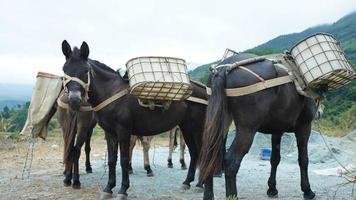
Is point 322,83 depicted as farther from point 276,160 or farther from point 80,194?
point 80,194

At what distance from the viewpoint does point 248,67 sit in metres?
5.39

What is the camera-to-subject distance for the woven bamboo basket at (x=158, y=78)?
601 centimetres

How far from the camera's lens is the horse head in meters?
5.90

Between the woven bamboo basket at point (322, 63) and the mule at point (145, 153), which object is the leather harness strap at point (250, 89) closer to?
the woven bamboo basket at point (322, 63)

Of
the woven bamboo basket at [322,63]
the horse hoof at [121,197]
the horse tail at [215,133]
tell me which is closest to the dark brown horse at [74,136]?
the horse hoof at [121,197]

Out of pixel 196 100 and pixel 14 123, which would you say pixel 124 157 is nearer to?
pixel 196 100

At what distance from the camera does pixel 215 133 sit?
198 inches

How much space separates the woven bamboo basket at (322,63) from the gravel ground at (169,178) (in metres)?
1.36

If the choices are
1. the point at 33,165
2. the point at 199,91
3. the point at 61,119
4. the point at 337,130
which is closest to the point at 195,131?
the point at 199,91

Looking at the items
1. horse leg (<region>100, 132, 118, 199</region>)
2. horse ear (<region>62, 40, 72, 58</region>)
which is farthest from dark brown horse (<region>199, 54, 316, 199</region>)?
horse ear (<region>62, 40, 72, 58</region>)

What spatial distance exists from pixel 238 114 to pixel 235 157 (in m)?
0.50

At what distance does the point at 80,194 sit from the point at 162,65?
2531 millimetres

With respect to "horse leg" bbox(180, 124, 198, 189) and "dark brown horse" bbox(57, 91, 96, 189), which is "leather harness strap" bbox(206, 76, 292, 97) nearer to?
"horse leg" bbox(180, 124, 198, 189)

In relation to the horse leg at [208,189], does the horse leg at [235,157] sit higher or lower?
higher
